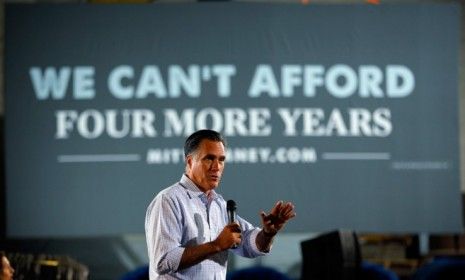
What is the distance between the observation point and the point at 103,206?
8.07 m

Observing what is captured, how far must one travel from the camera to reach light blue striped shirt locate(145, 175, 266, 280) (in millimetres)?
3484

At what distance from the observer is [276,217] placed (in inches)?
141

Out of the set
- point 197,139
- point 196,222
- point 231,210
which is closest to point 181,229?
point 196,222

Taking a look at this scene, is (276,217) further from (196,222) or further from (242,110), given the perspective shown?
(242,110)

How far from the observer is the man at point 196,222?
11.4ft

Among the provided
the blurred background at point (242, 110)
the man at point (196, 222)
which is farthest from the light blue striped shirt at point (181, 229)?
the blurred background at point (242, 110)

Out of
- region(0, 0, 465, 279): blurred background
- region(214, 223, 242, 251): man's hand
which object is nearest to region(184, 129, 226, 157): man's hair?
region(214, 223, 242, 251): man's hand

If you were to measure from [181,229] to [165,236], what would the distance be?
0.27 feet

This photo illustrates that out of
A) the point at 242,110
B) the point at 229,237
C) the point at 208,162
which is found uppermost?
the point at 242,110

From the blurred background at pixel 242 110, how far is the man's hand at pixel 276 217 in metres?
4.38

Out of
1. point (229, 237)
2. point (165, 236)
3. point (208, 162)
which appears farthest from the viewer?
point (208, 162)

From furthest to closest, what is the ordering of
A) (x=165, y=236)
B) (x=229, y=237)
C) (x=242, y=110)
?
(x=242, y=110)
(x=165, y=236)
(x=229, y=237)

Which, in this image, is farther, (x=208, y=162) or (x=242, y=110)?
(x=242, y=110)

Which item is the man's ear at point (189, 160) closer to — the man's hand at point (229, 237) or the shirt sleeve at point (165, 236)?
the shirt sleeve at point (165, 236)
